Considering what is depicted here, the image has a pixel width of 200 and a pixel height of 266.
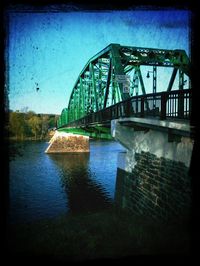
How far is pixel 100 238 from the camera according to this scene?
9.72 metres

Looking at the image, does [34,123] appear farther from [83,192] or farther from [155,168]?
[155,168]

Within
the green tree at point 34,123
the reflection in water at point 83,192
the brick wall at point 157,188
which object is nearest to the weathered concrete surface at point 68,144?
the green tree at point 34,123

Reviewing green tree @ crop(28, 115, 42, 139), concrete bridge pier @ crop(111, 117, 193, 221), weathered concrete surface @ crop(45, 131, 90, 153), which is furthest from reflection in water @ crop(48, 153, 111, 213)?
green tree @ crop(28, 115, 42, 139)

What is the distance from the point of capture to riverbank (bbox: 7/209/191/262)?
7773mm

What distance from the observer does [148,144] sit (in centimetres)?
1069

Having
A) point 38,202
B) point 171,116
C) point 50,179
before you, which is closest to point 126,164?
point 171,116

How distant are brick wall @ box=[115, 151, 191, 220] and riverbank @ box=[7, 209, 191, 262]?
483 millimetres

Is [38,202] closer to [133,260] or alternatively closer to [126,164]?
[126,164]

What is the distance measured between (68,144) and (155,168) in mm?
45911

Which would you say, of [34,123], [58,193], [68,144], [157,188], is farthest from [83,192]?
[34,123]

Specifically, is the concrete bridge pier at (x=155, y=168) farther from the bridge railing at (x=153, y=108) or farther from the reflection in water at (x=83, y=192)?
the reflection in water at (x=83, y=192)

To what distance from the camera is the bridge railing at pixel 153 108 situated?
7998 mm

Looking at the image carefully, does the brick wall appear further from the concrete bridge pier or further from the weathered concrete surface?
the weathered concrete surface

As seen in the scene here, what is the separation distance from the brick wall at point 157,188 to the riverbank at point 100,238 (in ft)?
1.59
